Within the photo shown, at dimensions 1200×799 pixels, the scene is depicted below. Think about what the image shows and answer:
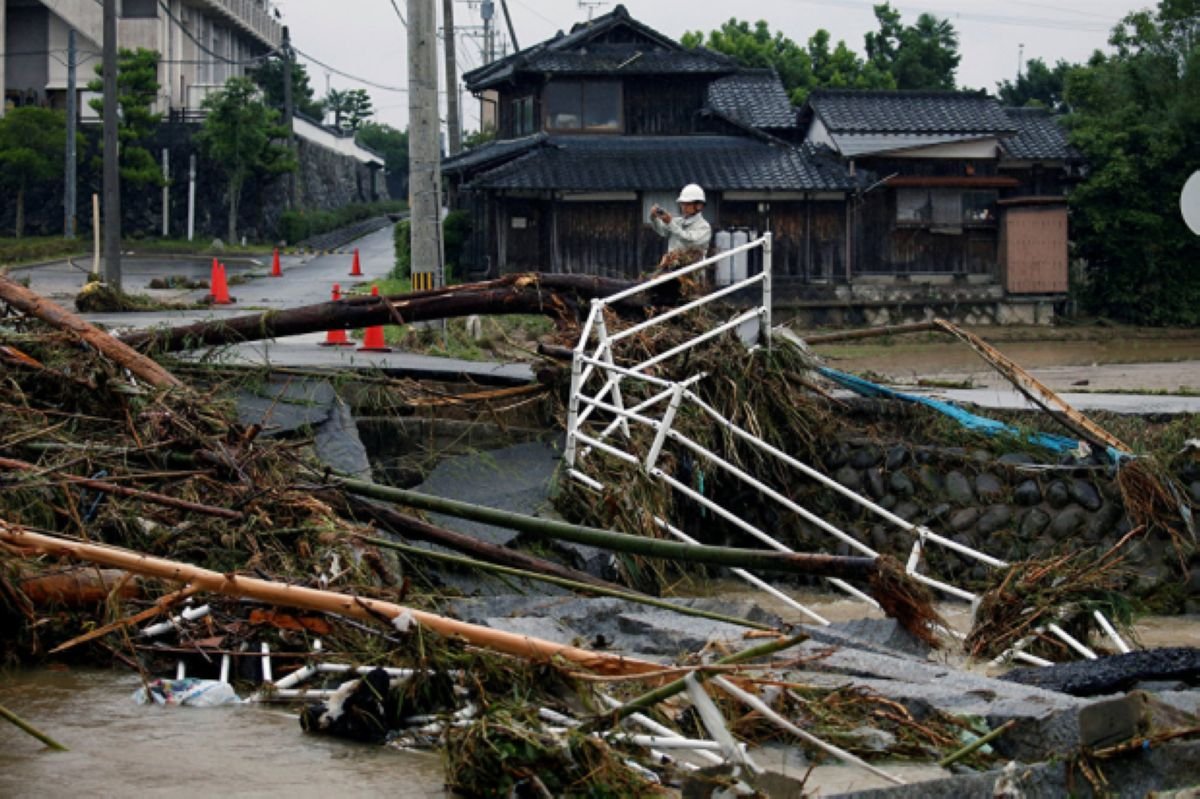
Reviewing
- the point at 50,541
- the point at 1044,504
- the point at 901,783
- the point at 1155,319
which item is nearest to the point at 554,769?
the point at 901,783

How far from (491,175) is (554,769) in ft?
86.5

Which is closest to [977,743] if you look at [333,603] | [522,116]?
[333,603]

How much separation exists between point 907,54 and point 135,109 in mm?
23052

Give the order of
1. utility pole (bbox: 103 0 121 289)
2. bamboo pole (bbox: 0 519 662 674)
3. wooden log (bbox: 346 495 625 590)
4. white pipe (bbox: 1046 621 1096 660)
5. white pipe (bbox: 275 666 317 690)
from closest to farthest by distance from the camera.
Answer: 1. bamboo pole (bbox: 0 519 662 674)
2. white pipe (bbox: 275 666 317 690)
3. wooden log (bbox: 346 495 625 590)
4. white pipe (bbox: 1046 621 1096 660)
5. utility pole (bbox: 103 0 121 289)

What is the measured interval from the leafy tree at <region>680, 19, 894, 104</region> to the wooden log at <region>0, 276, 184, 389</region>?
35.0 m

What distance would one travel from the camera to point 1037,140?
3441 centimetres

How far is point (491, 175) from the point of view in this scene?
30.9 meters

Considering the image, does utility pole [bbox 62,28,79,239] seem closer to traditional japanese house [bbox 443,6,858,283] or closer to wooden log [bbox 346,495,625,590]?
traditional japanese house [bbox 443,6,858,283]

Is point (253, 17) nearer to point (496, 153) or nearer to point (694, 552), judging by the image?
point (496, 153)

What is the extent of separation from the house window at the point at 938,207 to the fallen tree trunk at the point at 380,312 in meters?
23.4

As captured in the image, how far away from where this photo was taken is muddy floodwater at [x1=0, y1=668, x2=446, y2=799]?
5.46 m

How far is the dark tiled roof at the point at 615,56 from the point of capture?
32500mm

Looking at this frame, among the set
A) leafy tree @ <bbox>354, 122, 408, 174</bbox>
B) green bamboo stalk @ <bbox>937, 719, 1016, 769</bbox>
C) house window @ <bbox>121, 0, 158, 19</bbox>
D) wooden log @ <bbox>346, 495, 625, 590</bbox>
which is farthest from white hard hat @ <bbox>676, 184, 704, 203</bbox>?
leafy tree @ <bbox>354, 122, 408, 174</bbox>

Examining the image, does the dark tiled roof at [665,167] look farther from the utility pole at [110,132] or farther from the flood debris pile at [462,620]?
the flood debris pile at [462,620]
